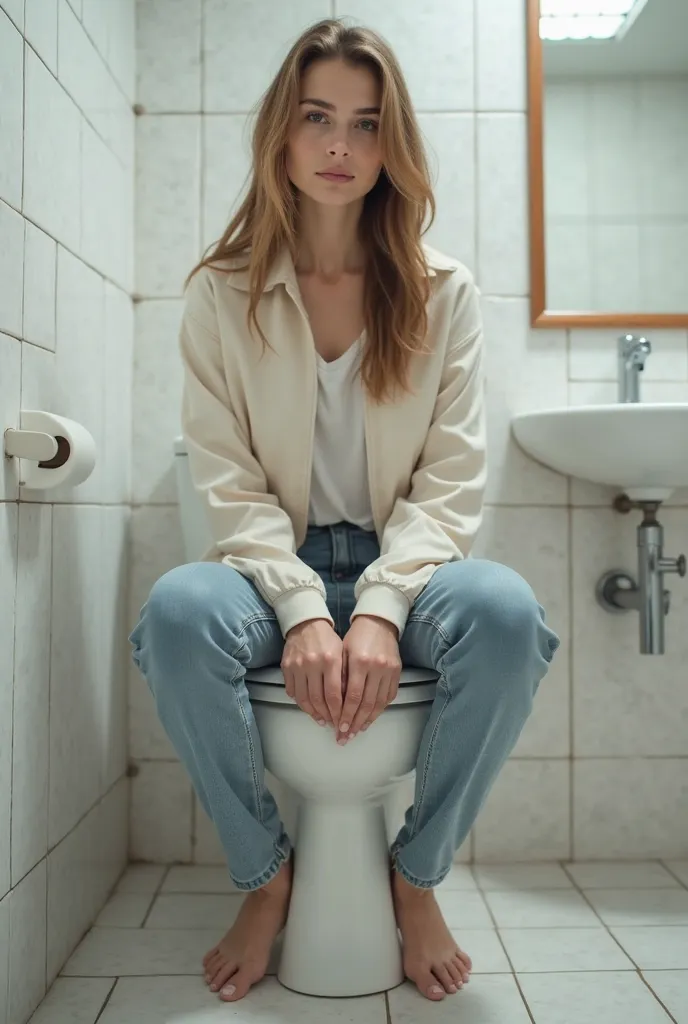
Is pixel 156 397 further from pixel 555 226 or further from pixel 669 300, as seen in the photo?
pixel 669 300

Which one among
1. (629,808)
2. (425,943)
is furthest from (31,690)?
(629,808)

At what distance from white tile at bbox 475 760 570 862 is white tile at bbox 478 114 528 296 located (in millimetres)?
908

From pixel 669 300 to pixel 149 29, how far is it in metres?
1.11

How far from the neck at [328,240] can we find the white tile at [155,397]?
13.2 inches

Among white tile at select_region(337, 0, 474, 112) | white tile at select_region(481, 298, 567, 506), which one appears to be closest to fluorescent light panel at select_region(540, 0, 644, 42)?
white tile at select_region(337, 0, 474, 112)

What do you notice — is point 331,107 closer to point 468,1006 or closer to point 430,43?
point 430,43

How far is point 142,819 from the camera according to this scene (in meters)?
1.74

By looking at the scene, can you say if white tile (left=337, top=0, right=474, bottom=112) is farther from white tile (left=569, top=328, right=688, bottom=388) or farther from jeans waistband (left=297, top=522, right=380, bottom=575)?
jeans waistband (left=297, top=522, right=380, bottom=575)

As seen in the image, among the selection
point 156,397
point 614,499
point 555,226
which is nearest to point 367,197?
point 555,226

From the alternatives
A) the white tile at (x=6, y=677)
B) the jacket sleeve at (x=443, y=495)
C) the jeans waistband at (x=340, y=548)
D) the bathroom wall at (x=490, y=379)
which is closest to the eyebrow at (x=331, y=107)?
the jacket sleeve at (x=443, y=495)

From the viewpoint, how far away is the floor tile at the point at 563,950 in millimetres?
1289

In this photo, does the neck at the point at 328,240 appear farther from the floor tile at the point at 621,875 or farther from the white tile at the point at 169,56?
the floor tile at the point at 621,875

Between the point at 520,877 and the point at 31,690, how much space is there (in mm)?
957

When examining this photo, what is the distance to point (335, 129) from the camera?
135 centimetres
